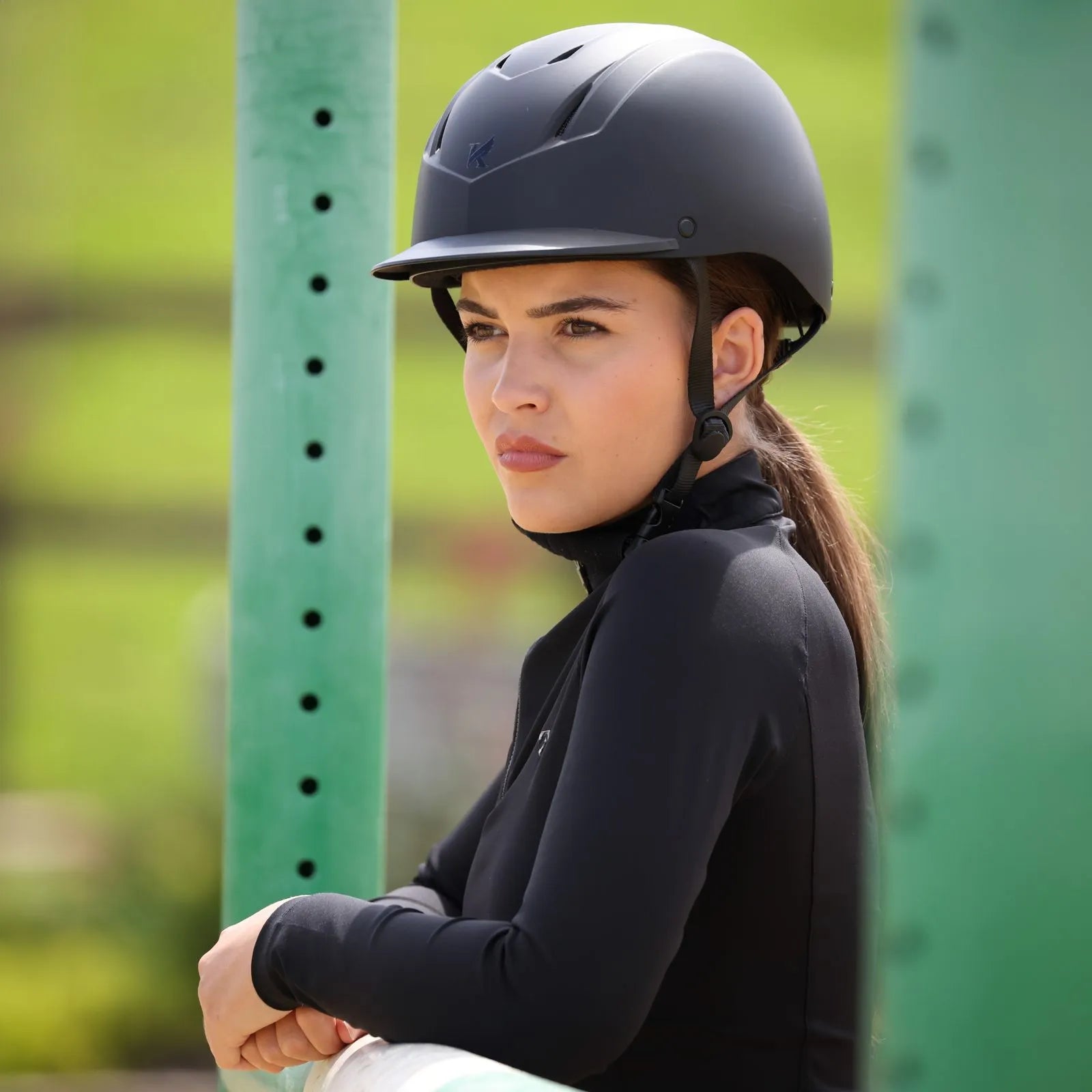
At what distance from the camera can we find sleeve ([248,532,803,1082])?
1.02 meters

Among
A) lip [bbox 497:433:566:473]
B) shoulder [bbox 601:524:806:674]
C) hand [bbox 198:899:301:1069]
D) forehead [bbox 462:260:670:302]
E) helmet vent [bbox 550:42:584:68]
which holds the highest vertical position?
helmet vent [bbox 550:42:584:68]

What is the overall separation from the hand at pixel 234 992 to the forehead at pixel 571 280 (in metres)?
0.56

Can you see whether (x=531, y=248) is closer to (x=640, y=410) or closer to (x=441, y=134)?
(x=640, y=410)

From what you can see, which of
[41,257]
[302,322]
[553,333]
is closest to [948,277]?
[553,333]

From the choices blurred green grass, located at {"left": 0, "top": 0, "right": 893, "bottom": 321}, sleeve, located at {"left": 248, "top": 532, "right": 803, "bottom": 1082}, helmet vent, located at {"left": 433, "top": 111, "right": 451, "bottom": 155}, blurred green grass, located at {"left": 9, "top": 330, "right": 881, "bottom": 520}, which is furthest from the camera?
blurred green grass, located at {"left": 0, "top": 0, "right": 893, "bottom": 321}

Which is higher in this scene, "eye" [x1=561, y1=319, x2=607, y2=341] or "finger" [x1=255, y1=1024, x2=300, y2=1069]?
"eye" [x1=561, y1=319, x2=607, y2=341]

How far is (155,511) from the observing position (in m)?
5.19

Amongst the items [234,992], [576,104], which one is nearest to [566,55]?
[576,104]

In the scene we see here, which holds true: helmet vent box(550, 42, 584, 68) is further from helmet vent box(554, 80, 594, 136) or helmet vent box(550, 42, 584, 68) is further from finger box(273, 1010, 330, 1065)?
finger box(273, 1010, 330, 1065)

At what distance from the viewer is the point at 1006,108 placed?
22.1 inches

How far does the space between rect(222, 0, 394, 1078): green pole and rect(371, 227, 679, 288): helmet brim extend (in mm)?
359

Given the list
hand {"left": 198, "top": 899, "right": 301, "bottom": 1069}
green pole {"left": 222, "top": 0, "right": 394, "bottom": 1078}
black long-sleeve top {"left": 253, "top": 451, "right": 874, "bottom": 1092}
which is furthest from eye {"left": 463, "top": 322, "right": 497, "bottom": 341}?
hand {"left": 198, "top": 899, "right": 301, "bottom": 1069}

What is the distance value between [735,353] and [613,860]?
544mm

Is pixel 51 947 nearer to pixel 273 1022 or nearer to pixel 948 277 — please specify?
pixel 273 1022
